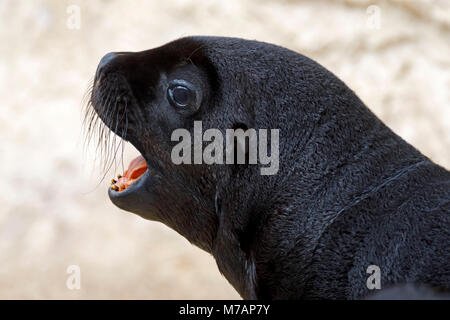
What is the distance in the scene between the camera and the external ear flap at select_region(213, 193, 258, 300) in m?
2.42

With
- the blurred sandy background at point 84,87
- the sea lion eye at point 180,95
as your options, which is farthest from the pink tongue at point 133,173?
the blurred sandy background at point 84,87

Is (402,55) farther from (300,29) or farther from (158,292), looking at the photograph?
(158,292)

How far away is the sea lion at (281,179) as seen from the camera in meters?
2.21

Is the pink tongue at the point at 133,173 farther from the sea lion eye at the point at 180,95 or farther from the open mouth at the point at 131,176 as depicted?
the sea lion eye at the point at 180,95

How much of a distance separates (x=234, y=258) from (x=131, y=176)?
531 mm

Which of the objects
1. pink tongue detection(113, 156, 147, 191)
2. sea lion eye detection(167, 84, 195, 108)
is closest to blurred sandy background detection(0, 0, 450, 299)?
pink tongue detection(113, 156, 147, 191)

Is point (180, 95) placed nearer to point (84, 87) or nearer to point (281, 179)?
point (281, 179)

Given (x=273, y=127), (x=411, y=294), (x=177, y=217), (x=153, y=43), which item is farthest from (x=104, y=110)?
(x=153, y=43)

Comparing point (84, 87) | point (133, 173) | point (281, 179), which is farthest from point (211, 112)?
point (84, 87)

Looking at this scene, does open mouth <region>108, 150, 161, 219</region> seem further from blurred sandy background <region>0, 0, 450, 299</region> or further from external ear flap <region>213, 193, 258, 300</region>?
blurred sandy background <region>0, 0, 450, 299</region>

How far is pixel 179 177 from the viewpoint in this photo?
256 centimetres

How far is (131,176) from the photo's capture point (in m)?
2.74

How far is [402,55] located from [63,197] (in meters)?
2.62

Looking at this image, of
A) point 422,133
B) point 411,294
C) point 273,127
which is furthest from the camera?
point 422,133
